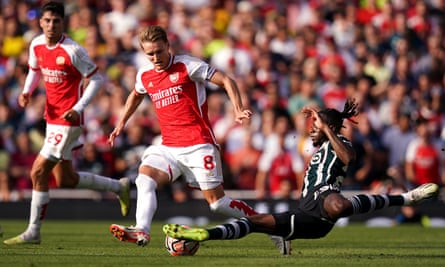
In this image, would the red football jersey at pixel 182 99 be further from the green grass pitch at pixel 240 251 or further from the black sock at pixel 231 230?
the black sock at pixel 231 230

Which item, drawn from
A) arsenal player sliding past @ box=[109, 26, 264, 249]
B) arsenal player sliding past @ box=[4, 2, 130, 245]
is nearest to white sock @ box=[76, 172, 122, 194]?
arsenal player sliding past @ box=[4, 2, 130, 245]

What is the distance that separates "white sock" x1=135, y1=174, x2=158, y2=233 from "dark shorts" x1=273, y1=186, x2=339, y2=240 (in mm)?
1237

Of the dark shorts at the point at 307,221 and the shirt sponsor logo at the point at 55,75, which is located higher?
the shirt sponsor logo at the point at 55,75

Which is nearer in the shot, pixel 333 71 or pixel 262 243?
pixel 262 243

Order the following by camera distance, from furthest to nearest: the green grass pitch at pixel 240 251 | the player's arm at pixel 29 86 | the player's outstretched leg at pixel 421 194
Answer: the player's arm at pixel 29 86 < the player's outstretched leg at pixel 421 194 < the green grass pitch at pixel 240 251

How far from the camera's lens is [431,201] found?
58.3 feet

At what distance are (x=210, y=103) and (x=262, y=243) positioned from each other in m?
6.87

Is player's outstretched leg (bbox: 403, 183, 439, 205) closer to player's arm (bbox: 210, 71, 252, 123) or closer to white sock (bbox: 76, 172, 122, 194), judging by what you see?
player's arm (bbox: 210, 71, 252, 123)

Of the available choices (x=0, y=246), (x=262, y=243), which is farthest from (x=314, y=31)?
(x=0, y=246)

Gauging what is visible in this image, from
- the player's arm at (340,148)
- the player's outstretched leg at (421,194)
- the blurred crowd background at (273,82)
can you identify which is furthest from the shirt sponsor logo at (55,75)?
the blurred crowd background at (273,82)

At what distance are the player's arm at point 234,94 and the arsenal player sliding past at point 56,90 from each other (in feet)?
5.95

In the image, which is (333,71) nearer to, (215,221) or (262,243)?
(215,221)

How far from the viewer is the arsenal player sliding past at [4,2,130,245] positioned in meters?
12.4

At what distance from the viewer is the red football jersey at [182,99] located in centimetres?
1129
